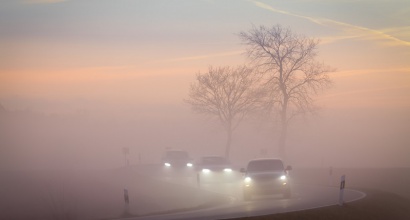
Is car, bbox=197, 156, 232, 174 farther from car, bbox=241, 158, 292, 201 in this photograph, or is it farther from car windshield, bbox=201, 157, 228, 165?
car, bbox=241, 158, 292, 201

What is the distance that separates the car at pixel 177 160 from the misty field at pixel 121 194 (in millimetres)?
1944

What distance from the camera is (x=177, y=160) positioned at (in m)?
60.2

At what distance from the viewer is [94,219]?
86.1ft

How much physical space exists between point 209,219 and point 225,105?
52.6 meters

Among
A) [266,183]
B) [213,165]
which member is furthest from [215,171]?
[266,183]

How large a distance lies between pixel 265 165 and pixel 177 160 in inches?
1119

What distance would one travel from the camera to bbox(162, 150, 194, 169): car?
59.7 metres

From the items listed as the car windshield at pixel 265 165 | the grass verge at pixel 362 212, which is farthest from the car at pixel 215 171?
the grass verge at pixel 362 212

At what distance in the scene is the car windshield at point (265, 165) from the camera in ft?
105

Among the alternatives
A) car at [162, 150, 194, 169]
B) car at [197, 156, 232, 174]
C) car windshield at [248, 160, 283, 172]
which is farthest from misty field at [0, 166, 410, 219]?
car at [197, 156, 232, 174]

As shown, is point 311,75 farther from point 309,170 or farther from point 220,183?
point 220,183

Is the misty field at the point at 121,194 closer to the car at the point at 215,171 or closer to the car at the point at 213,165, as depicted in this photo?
the car at the point at 215,171

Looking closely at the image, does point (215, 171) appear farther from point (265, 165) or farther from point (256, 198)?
point (265, 165)

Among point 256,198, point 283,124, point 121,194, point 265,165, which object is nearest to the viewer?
point 265,165
